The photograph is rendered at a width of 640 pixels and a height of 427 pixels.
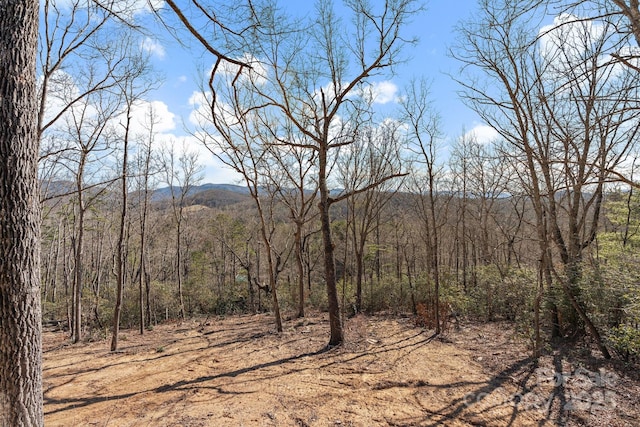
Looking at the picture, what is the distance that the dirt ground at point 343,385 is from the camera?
374cm

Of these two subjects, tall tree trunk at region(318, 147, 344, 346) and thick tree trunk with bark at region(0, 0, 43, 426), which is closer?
thick tree trunk with bark at region(0, 0, 43, 426)

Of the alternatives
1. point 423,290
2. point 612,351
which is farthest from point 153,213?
point 612,351

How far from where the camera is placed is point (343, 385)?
4680 millimetres

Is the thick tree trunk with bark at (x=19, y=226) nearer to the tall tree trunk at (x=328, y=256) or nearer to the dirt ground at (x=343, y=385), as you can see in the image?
the dirt ground at (x=343, y=385)

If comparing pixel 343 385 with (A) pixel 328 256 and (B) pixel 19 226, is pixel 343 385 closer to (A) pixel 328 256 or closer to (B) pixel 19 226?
(A) pixel 328 256

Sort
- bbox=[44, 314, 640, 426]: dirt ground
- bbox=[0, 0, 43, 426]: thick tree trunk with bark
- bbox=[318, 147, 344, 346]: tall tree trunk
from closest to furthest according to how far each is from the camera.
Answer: bbox=[0, 0, 43, 426]: thick tree trunk with bark → bbox=[44, 314, 640, 426]: dirt ground → bbox=[318, 147, 344, 346]: tall tree trunk

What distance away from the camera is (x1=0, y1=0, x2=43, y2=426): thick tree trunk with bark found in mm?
1761

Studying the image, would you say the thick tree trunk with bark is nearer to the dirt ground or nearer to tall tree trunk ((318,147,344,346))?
the dirt ground

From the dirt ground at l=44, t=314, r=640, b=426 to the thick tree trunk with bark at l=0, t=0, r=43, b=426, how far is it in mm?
2271

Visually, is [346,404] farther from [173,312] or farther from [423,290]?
[173,312]

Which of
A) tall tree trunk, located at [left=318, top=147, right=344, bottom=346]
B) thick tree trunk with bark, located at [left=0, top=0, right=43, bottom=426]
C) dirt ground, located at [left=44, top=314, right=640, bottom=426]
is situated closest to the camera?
Result: thick tree trunk with bark, located at [left=0, top=0, right=43, bottom=426]

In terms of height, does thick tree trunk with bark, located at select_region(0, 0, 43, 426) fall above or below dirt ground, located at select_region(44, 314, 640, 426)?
above

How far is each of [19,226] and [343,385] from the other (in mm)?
4326

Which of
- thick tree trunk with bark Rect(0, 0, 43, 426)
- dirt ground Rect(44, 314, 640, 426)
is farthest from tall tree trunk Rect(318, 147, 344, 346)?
thick tree trunk with bark Rect(0, 0, 43, 426)
